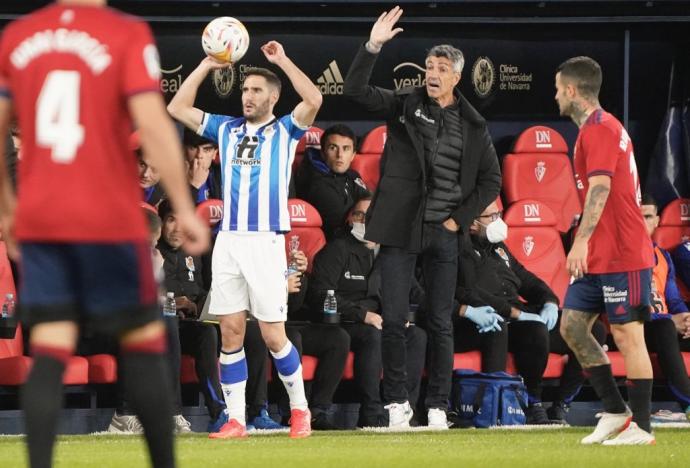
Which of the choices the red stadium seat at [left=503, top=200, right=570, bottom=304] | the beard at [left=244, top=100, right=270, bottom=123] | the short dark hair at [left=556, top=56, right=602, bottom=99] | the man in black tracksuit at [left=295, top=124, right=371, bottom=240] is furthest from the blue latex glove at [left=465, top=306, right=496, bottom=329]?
the short dark hair at [left=556, top=56, right=602, bottom=99]

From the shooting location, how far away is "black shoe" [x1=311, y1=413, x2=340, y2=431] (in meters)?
8.88

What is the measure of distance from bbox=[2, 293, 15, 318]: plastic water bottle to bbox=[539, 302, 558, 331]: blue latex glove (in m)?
3.52

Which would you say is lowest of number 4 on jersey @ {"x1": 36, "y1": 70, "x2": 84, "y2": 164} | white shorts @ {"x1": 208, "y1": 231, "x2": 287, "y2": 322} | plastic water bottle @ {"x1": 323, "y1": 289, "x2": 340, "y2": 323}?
plastic water bottle @ {"x1": 323, "y1": 289, "x2": 340, "y2": 323}

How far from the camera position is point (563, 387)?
9680mm

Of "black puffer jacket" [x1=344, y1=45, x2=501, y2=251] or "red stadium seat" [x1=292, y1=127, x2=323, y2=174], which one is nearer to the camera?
"black puffer jacket" [x1=344, y1=45, x2=501, y2=251]

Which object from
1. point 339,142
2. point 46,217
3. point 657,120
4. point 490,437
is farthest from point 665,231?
point 46,217

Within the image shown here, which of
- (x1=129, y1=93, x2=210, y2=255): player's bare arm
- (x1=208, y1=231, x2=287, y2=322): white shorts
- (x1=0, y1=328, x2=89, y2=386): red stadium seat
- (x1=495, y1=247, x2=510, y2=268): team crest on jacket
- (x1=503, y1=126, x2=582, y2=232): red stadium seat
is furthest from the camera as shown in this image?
(x1=503, y1=126, x2=582, y2=232): red stadium seat

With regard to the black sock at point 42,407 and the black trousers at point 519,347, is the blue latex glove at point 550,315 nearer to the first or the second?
the black trousers at point 519,347

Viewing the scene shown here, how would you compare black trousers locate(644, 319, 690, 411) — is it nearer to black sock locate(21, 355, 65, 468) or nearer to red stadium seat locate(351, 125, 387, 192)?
red stadium seat locate(351, 125, 387, 192)

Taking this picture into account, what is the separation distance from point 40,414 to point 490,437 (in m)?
4.37

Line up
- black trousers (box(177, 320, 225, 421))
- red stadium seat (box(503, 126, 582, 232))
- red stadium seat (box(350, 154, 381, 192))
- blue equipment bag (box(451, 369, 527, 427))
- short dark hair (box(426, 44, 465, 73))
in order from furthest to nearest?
1. red stadium seat (box(503, 126, 582, 232))
2. red stadium seat (box(350, 154, 381, 192))
3. blue equipment bag (box(451, 369, 527, 427))
4. black trousers (box(177, 320, 225, 421))
5. short dark hair (box(426, 44, 465, 73))

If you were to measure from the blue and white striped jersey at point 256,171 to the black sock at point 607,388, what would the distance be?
189 cm

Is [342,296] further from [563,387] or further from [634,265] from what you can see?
[634,265]

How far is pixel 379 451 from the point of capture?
6789 millimetres
